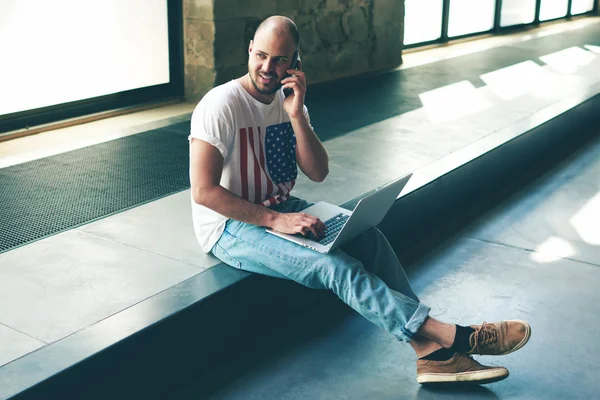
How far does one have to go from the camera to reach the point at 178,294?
2.71 m

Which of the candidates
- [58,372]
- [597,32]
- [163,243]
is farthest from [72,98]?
[597,32]

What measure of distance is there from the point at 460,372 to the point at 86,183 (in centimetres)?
235

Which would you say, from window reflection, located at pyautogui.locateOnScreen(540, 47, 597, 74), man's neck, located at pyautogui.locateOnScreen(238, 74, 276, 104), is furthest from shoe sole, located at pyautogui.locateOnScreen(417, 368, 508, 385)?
window reflection, located at pyautogui.locateOnScreen(540, 47, 597, 74)

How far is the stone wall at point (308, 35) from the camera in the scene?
602 centimetres

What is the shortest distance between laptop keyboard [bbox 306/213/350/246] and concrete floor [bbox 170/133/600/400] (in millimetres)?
490

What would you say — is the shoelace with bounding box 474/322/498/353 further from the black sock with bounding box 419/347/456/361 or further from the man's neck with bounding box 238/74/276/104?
the man's neck with bounding box 238/74/276/104

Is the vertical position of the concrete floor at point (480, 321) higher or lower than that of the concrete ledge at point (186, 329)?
lower

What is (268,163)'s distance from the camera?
290 centimetres

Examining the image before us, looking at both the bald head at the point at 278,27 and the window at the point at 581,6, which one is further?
the window at the point at 581,6

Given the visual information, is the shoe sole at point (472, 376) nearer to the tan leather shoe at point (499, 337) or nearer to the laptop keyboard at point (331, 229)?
the tan leather shoe at point (499, 337)

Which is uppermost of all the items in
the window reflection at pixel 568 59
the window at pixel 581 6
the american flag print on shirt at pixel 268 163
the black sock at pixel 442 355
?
the american flag print on shirt at pixel 268 163

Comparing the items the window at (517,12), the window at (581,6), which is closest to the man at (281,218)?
the window at (517,12)

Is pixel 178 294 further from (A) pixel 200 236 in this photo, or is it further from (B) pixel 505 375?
(B) pixel 505 375

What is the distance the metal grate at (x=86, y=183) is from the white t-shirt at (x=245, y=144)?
905 millimetres
